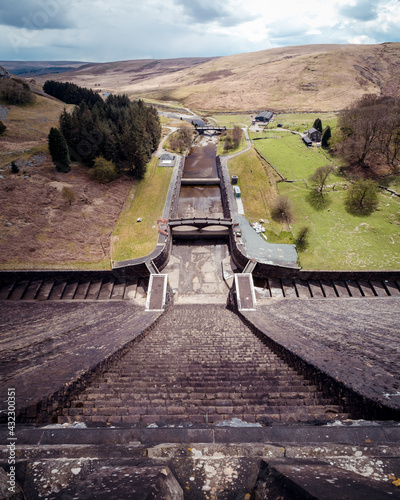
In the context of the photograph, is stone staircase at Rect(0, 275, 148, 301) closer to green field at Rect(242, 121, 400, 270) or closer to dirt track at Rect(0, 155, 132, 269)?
dirt track at Rect(0, 155, 132, 269)

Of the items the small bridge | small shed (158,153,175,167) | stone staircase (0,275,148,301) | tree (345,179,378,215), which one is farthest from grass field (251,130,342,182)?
stone staircase (0,275,148,301)

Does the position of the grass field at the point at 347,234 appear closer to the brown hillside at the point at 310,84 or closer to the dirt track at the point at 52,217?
the dirt track at the point at 52,217

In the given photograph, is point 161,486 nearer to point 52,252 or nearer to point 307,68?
point 52,252

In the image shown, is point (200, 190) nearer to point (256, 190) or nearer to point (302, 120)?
point (256, 190)

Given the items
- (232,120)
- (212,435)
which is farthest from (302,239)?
(232,120)

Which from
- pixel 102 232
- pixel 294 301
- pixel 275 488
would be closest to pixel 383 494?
pixel 275 488

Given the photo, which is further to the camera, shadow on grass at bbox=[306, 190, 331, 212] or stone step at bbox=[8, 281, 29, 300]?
shadow on grass at bbox=[306, 190, 331, 212]
